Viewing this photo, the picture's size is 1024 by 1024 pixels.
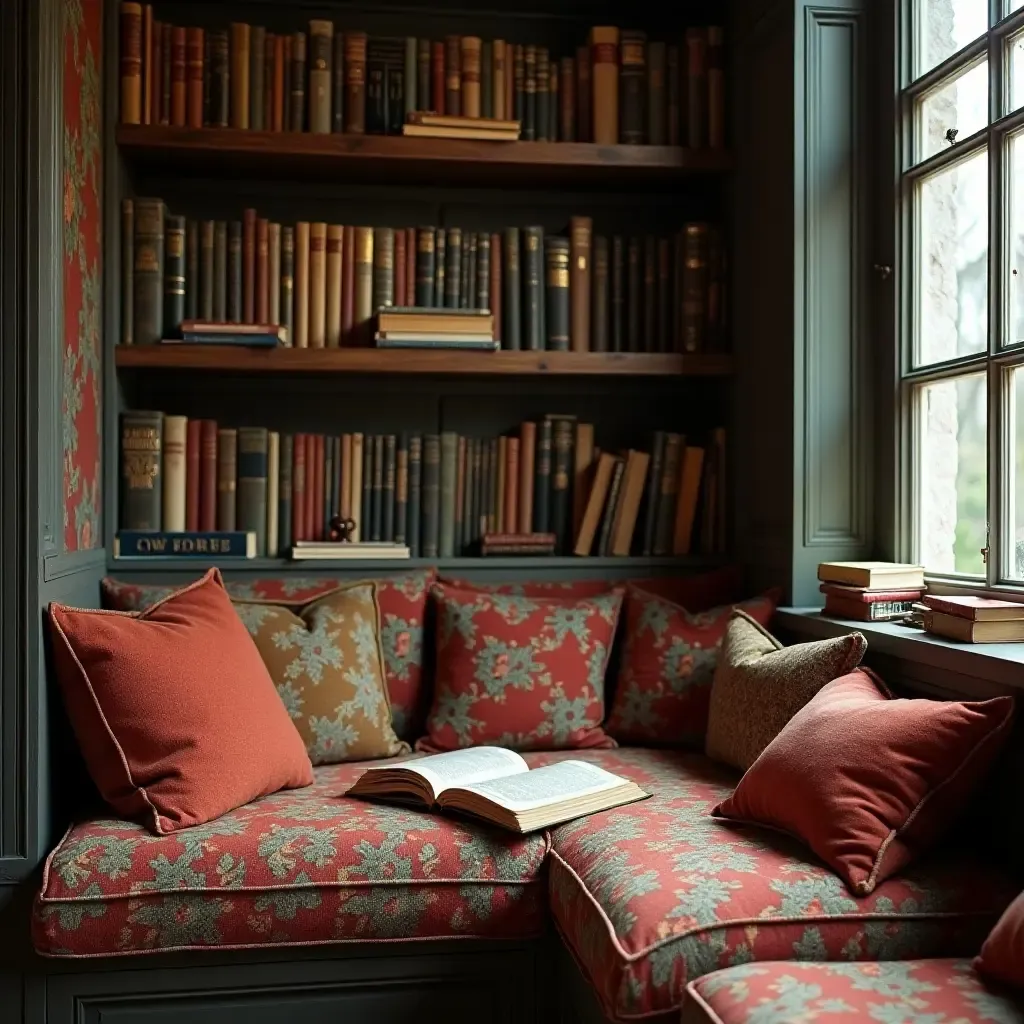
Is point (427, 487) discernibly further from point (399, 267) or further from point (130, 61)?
point (130, 61)

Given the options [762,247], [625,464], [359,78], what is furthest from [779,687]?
[359,78]

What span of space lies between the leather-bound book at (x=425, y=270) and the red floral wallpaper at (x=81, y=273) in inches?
31.9

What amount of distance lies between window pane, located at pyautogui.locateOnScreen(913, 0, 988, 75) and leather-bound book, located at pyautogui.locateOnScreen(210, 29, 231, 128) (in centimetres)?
171

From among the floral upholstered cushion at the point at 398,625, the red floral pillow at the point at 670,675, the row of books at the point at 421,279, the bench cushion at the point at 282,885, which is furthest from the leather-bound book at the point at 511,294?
the bench cushion at the point at 282,885

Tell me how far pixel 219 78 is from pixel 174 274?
20.6 inches

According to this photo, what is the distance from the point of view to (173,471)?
3.18 metres

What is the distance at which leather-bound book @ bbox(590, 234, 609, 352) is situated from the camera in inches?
131

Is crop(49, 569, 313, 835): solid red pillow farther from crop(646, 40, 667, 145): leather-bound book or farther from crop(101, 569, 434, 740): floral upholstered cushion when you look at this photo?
crop(646, 40, 667, 145): leather-bound book

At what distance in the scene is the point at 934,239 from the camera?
2.76 m

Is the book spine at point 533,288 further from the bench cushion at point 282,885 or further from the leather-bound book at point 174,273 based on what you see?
the bench cushion at point 282,885

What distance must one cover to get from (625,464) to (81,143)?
157 centimetres

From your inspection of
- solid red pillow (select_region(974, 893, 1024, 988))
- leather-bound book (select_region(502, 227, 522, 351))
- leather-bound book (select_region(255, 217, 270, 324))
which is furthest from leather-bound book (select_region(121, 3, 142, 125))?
solid red pillow (select_region(974, 893, 1024, 988))

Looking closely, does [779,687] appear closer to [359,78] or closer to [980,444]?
[980,444]

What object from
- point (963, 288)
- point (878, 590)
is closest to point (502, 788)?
point (878, 590)
